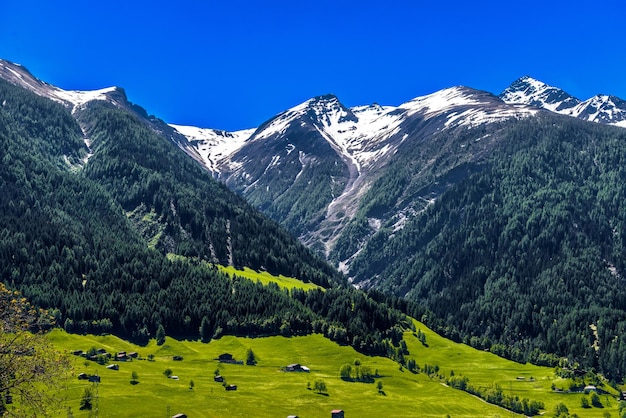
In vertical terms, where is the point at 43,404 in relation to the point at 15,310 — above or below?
below

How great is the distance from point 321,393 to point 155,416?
193 feet

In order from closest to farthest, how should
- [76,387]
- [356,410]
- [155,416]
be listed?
[155,416] < [76,387] < [356,410]

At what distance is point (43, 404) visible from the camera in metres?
42.8

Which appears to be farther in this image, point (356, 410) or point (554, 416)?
point (554, 416)

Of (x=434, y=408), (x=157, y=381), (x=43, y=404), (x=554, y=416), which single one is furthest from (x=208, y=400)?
(x=43, y=404)

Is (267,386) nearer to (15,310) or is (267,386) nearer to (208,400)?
(208,400)

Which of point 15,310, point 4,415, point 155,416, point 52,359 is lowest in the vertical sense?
point 155,416

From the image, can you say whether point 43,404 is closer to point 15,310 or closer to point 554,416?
point 15,310

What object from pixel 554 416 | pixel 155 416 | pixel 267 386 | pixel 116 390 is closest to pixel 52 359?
pixel 155 416

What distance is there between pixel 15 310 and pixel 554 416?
19215 centimetres

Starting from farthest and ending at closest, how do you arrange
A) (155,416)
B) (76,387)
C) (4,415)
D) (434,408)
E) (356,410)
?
(434,408) → (356,410) → (76,387) → (155,416) → (4,415)

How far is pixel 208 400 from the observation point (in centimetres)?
17150

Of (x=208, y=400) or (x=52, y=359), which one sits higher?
(x=52, y=359)

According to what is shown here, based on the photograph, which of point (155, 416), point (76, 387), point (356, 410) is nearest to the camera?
point (155, 416)
